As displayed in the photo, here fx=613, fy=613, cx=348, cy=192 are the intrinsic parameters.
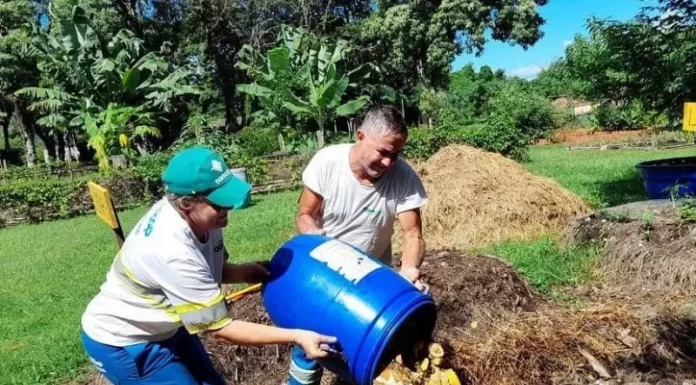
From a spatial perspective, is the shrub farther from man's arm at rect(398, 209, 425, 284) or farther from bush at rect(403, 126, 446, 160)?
man's arm at rect(398, 209, 425, 284)

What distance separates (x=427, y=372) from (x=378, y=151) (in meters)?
0.89

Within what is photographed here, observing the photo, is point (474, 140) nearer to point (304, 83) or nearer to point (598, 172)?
point (598, 172)

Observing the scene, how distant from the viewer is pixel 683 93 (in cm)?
721

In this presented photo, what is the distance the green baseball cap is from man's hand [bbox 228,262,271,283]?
1.76 feet

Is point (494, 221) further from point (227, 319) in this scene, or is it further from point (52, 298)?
point (227, 319)

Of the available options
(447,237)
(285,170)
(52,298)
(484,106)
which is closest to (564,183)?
(447,237)

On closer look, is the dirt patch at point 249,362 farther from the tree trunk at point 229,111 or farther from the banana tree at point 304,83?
the tree trunk at point 229,111

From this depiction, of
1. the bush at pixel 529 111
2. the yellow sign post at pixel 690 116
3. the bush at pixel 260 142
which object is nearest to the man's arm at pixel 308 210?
the yellow sign post at pixel 690 116

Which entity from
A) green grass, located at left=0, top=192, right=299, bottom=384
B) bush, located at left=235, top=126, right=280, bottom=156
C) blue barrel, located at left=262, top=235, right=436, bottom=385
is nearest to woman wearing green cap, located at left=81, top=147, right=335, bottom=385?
blue barrel, located at left=262, top=235, right=436, bottom=385

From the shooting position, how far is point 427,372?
2379mm

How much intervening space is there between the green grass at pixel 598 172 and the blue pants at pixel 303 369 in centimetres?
650

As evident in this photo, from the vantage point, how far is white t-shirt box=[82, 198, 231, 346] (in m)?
1.84

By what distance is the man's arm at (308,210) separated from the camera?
107 inches

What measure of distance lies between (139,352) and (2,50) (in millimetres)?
28866
